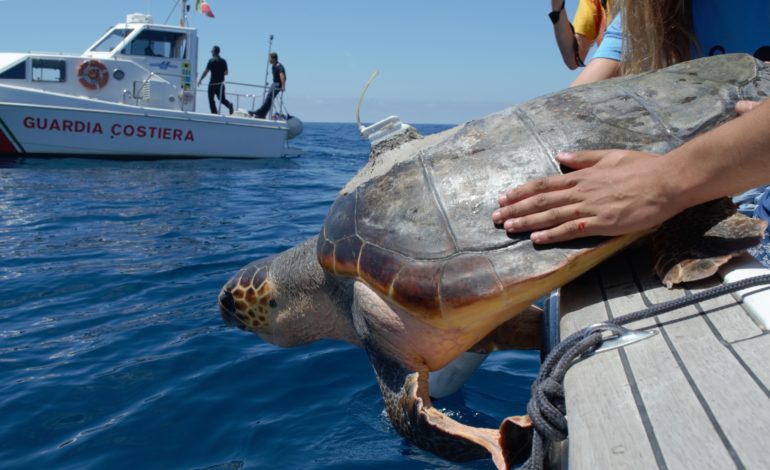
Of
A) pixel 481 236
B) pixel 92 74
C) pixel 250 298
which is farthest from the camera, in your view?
pixel 92 74

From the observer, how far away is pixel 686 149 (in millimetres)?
1862

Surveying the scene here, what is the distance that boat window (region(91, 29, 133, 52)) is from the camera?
53.2 ft

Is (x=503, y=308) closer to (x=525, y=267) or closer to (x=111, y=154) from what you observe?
(x=525, y=267)

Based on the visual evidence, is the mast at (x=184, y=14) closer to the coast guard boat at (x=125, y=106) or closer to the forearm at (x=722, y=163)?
the coast guard boat at (x=125, y=106)

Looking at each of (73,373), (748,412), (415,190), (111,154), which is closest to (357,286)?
(415,190)

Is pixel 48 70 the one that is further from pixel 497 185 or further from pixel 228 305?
pixel 497 185

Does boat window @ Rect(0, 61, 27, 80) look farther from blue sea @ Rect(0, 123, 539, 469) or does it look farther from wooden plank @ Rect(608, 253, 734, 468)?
wooden plank @ Rect(608, 253, 734, 468)

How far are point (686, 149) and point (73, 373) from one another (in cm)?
370

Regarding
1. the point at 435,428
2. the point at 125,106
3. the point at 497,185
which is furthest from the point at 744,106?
the point at 125,106

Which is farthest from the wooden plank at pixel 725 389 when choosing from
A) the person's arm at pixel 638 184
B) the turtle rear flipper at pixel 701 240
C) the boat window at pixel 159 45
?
the boat window at pixel 159 45

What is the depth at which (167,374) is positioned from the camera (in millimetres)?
4023

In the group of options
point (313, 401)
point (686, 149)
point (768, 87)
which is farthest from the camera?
point (313, 401)

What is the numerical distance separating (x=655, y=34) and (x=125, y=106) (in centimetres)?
1404

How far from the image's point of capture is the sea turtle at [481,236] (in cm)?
207
